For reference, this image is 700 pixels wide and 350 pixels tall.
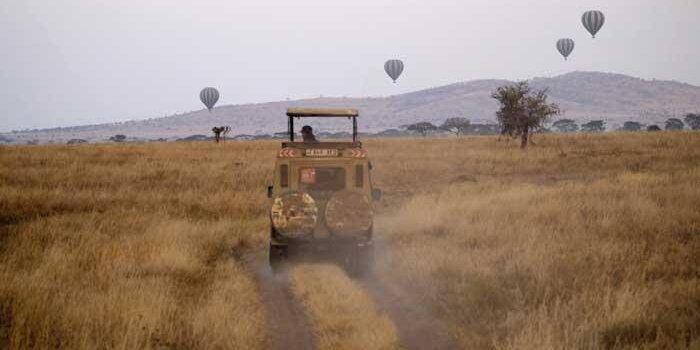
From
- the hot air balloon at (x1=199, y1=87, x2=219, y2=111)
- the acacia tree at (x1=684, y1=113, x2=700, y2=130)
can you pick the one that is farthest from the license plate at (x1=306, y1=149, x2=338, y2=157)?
the acacia tree at (x1=684, y1=113, x2=700, y2=130)

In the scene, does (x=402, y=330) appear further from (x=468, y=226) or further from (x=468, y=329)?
(x=468, y=226)

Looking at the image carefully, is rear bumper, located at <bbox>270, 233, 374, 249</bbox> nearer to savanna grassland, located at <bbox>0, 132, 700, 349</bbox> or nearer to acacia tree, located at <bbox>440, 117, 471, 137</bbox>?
savanna grassland, located at <bbox>0, 132, 700, 349</bbox>

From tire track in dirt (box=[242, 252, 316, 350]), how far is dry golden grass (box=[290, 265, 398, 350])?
0.11 meters

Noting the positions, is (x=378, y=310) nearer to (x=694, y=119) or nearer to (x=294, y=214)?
(x=294, y=214)

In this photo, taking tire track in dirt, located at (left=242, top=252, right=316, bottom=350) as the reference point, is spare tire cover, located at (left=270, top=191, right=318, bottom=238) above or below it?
above

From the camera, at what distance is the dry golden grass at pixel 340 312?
591 cm

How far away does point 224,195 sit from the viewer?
1686 centimetres

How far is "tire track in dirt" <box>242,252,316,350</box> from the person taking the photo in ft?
20.1

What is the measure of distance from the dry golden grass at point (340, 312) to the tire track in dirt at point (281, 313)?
0.11m

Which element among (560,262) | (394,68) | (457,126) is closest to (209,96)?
(394,68)

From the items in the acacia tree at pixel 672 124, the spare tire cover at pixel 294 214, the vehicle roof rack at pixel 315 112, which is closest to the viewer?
the spare tire cover at pixel 294 214

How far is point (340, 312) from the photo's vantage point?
6.84m

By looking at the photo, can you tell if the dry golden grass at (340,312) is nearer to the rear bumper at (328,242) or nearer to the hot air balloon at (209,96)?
the rear bumper at (328,242)

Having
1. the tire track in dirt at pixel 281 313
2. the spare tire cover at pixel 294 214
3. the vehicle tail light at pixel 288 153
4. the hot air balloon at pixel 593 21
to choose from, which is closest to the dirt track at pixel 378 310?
the tire track in dirt at pixel 281 313
